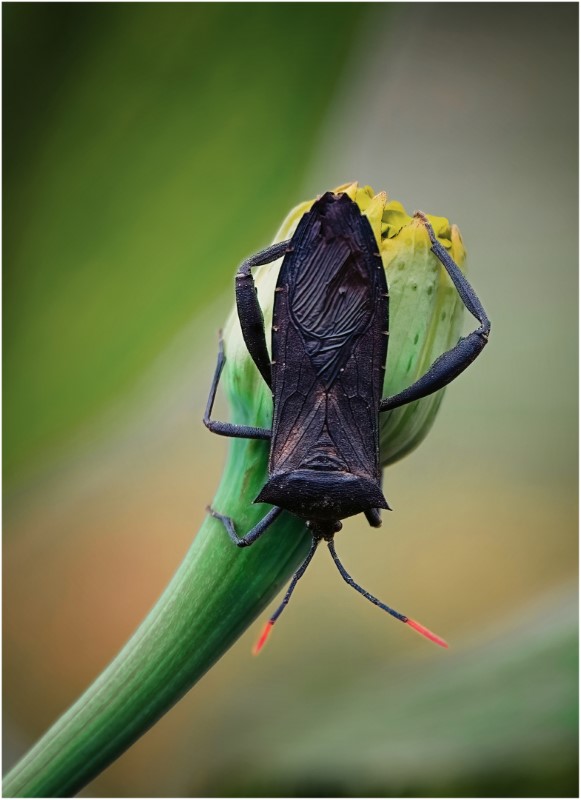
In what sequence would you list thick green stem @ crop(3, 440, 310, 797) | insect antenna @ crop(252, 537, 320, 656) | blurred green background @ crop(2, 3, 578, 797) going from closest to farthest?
thick green stem @ crop(3, 440, 310, 797)
insect antenna @ crop(252, 537, 320, 656)
blurred green background @ crop(2, 3, 578, 797)

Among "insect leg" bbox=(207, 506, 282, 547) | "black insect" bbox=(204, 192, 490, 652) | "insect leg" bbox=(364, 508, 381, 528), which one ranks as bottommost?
"insect leg" bbox=(207, 506, 282, 547)

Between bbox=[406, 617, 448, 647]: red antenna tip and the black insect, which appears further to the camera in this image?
bbox=[406, 617, 448, 647]: red antenna tip

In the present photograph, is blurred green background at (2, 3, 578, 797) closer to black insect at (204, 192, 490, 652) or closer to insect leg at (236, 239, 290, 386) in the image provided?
black insect at (204, 192, 490, 652)

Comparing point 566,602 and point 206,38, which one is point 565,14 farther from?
point 566,602

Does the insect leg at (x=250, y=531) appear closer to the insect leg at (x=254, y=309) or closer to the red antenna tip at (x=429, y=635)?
the insect leg at (x=254, y=309)

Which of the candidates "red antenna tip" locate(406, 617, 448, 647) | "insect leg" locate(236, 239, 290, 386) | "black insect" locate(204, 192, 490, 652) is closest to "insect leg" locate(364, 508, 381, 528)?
"black insect" locate(204, 192, 490, 652)

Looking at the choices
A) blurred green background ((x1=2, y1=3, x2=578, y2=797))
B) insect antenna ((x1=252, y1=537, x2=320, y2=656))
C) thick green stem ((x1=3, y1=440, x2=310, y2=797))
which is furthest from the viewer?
blurred green background ((x1=2, y1=3, x2=578, y2=797))

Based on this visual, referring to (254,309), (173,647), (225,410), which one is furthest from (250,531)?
(225,410)

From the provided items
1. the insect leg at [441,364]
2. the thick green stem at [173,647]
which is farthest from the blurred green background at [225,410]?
the insect leg at [441,364]
